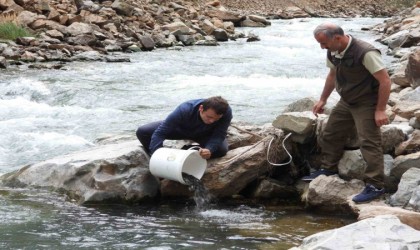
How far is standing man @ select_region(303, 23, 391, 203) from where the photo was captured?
5535mm

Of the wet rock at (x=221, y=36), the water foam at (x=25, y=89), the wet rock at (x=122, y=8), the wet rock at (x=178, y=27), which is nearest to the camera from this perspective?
the water foam at (x=25, y=89)

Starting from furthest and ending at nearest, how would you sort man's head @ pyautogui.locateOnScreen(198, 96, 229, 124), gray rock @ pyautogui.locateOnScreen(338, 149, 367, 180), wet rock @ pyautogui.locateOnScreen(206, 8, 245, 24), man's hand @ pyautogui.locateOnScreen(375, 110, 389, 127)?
wet rock @ pyautogui.locateOnScreen(206, 8, 245, 24) < gray rock @ pyautogui.locateOnScreen(338, 149, 367, 180) < man's head @ pyautogui.locateOnScreen(198, 96, 229, 124) < man's hand @ pyautogui.locateOnScreen(375, 110, 389, 127)

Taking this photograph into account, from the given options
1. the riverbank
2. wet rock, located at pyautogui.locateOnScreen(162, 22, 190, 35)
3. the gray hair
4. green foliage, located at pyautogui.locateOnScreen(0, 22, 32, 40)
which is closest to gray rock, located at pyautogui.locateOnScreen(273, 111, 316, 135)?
the gray hair

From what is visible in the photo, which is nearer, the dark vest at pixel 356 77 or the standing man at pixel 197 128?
the dark vest at pixel 356 77

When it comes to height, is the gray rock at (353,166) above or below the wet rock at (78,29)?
above

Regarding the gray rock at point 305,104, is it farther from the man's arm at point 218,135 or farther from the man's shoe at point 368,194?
the man's shoe at point 368,194

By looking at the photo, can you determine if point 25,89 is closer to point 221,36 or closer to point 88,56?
point 88,56

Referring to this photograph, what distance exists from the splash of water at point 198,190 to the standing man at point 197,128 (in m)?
0.26

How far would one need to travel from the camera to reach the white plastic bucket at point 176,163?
19.5 ft

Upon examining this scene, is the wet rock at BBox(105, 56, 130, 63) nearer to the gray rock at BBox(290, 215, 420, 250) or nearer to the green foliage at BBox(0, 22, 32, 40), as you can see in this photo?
the green foliage at BBox(0, 22, 32, 40)

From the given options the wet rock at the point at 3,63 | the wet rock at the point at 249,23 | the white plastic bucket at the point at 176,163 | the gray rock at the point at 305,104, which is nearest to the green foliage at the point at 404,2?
the wet rock at the point at 249,23

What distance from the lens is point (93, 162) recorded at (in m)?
6.31

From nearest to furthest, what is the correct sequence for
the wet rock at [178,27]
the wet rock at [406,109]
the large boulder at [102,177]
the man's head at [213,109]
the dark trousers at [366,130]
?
the dark trousers at [366,130], the man's head at [213,109], the large boulder at [102,177], the wet rock at [406,109], the wet rock at [178,27]

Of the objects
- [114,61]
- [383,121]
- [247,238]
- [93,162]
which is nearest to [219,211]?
[247,238]
